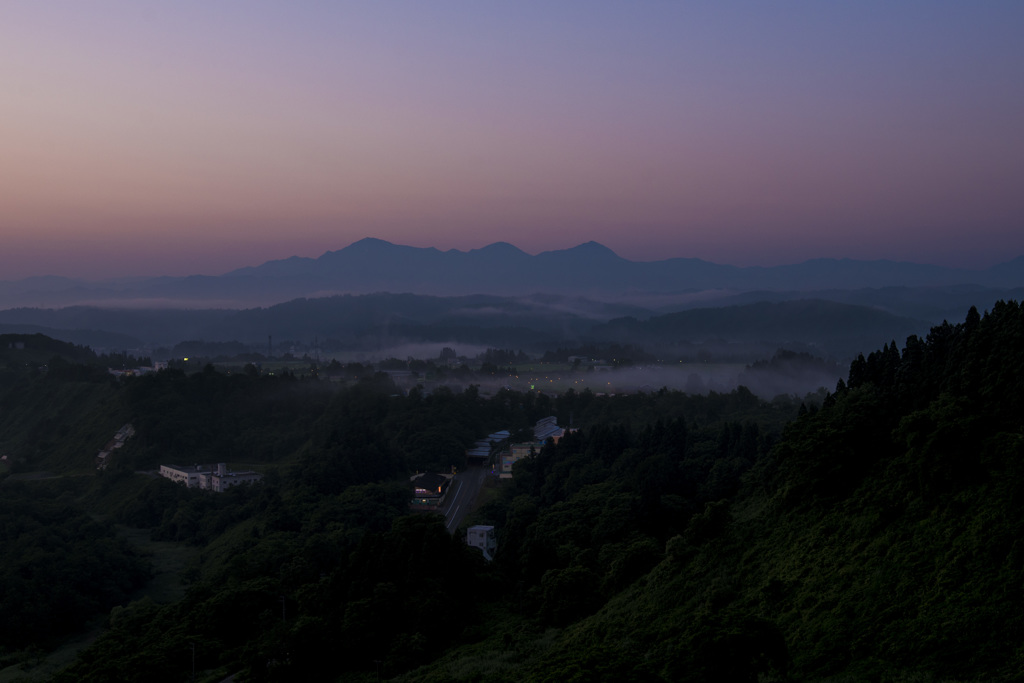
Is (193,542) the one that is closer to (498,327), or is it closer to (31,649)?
(31,649)

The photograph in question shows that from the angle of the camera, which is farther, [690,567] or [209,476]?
[209,476]

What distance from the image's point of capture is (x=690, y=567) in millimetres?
20156

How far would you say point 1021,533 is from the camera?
45.8ft

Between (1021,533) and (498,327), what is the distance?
612 ft

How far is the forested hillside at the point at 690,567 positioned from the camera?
13.2 m

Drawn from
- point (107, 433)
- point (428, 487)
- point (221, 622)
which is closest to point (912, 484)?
point (221, 622)

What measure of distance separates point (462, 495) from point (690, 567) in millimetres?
28847

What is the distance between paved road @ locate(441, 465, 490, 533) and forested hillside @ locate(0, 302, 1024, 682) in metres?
3.06

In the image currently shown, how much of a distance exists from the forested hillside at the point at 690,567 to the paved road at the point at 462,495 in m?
3.06

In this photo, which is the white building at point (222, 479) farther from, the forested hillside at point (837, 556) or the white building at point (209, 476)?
the forested hillside at point (837, 556)

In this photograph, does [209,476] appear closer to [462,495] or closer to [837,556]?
[462,495]

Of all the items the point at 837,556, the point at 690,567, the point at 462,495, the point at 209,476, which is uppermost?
the point at 837,556

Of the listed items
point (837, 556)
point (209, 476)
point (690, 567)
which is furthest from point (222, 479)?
point (837, 556)

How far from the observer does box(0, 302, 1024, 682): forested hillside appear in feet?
43.4
